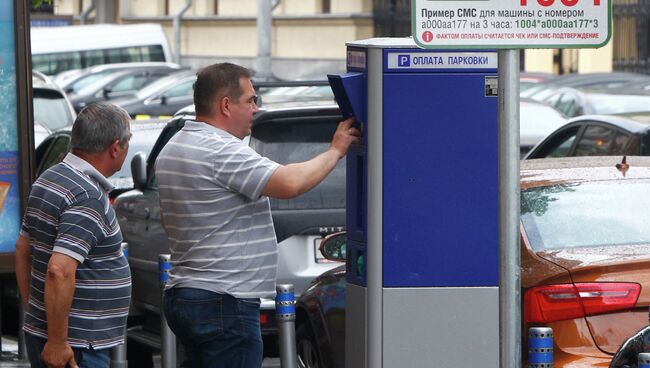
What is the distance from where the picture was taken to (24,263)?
5262 mm

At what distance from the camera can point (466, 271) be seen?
521 cm

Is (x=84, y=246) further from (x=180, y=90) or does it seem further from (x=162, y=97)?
(x=180, y=90)

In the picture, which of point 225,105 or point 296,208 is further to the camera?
point 296,208

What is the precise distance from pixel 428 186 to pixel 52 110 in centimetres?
1217

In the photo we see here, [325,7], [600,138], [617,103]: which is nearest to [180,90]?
[617,103]

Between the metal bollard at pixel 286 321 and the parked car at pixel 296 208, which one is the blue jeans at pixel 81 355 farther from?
the parked car at pixel 296 208

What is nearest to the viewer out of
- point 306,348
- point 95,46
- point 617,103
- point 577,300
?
point 577,300

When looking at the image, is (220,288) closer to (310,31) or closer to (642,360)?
(642,360)

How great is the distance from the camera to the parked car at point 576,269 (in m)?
5.59

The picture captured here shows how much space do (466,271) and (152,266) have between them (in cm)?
366

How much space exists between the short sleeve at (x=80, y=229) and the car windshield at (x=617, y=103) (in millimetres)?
11631

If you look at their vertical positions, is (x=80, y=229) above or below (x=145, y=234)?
above

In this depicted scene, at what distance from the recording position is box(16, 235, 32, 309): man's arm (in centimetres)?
525

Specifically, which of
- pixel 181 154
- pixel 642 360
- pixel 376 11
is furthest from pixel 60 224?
pixel 376 11
